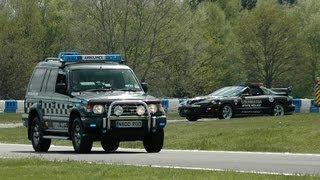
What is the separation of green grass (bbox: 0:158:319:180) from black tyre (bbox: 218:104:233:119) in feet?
74.1

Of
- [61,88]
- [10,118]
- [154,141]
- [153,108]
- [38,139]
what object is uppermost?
[61,88]

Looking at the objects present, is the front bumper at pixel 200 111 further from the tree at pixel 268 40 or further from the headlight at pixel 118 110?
the tree at pixel 268 40

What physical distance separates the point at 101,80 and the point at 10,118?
2818cm

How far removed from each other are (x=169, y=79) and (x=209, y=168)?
52.0m

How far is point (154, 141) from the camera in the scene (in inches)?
844

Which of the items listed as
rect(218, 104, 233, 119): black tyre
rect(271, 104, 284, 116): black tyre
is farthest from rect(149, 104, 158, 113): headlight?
rect(271, 104, 284, 116): black tyre

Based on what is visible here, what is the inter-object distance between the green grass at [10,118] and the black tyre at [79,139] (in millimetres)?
25210

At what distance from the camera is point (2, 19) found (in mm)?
70000

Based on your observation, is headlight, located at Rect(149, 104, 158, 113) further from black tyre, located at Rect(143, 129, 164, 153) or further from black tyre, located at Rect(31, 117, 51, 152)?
black tyre, located at Rect(31, 117, 51, 152)

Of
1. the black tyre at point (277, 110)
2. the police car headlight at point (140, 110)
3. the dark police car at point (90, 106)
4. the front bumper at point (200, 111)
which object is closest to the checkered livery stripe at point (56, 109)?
the dark police car at point (90, 106)

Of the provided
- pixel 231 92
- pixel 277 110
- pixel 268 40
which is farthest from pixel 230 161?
pixel 268 40

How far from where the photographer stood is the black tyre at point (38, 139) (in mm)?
22984

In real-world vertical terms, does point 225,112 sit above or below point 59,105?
below

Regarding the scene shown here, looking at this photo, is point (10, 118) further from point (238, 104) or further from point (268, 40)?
point (268, 40)
